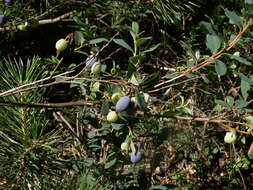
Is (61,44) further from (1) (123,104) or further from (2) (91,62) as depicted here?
(1) (123,104)

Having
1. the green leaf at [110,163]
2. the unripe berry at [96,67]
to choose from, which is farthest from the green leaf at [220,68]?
the green leaf at [110,163]

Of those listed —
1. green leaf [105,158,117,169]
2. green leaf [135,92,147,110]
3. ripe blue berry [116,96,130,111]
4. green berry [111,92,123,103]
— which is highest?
green leaf [135,92,147,110]

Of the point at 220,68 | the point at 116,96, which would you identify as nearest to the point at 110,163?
the point at 116,96

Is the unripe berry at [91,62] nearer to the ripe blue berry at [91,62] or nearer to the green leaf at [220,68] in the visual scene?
the ripe blue berry at [91,62]

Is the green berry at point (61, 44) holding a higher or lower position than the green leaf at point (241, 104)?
higher

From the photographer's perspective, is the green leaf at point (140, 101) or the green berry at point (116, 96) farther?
the green berry at point (116, 96)

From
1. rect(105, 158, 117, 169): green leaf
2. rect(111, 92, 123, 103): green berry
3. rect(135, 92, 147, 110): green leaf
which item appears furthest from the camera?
rect(105, 158, 117, 169): green leaf

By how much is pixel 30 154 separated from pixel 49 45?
131 cm

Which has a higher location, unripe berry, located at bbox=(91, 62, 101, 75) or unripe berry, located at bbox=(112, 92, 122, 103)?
unripe berry, located at bbox=(91, 62, 101, 75)

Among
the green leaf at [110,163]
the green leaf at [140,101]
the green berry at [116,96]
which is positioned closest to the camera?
the green leaf at [140,101]

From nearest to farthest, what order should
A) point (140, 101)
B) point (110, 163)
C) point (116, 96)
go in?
1. point (140, 101)
2. point (116, 96)
3. point (110, 163)

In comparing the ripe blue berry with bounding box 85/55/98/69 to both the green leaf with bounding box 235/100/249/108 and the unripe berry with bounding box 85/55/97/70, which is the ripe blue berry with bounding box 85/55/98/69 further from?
the green leaf with bounding box 235/100/249/108

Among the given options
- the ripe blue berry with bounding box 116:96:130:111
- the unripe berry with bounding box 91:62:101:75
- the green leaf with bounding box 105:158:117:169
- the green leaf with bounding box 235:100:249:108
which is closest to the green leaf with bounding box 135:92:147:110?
the ripe blue berry with bounding box 116:96:130:111

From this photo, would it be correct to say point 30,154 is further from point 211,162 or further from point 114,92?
point 211,162
